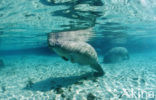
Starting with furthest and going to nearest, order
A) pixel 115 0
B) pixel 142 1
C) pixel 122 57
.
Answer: pixel 122 57, pixel 142 1, pixel 115 0

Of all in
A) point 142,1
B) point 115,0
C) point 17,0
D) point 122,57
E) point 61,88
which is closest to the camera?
point 61,88

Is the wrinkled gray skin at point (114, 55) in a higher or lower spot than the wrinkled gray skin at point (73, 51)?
lower

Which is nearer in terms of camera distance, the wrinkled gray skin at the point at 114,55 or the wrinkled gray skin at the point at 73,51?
the wrinkled gray skin at the point at 73,51

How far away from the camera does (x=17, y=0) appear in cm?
874

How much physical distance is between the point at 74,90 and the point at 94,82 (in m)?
1.81

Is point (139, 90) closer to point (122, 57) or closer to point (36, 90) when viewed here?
point (36, 90)

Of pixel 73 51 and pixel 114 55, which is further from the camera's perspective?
pixel 114 55

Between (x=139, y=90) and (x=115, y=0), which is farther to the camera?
(x=115, y=0)

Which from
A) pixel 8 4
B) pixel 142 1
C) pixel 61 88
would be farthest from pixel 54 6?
pixel 142 1

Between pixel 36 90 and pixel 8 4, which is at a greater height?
pixel 8 4

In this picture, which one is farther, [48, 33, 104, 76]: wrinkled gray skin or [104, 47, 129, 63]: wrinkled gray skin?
[104, 47, 129, 63]: wrinkled gray skin

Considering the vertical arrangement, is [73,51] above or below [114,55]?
above

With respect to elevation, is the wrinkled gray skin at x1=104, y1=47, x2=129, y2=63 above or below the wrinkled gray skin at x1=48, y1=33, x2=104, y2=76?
A: below

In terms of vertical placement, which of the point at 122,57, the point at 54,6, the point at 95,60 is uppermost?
the point at 54,6
